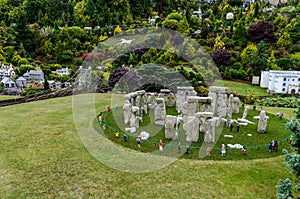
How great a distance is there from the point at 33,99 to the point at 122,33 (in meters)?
34.9

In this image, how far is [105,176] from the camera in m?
14.3

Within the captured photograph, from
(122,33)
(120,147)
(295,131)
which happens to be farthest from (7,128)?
(122,33)

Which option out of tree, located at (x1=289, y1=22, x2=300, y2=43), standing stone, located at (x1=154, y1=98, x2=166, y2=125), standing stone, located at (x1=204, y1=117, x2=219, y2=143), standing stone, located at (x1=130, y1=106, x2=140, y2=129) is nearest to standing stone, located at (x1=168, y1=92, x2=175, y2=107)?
standing stone, located at (x1=154, y1=98, x2=166, y2=125)

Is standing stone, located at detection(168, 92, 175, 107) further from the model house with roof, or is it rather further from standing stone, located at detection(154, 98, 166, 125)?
the model house with roof

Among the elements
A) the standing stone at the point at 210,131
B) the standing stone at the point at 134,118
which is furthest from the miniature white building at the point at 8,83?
the standing stone at the point at 210,131

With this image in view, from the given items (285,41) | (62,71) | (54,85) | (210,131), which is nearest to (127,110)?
(210,131)

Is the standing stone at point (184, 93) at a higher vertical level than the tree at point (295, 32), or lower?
lower

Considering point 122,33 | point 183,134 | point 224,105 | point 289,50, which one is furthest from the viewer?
point 122,33

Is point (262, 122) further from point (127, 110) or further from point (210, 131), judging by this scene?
point (127, 110)

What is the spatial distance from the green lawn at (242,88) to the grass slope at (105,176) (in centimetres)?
2717

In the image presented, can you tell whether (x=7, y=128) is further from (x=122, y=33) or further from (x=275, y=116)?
(x=122, y=33)

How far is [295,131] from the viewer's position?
10180 mm

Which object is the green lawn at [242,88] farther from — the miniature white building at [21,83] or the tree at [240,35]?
the miniature white building at [21,83]

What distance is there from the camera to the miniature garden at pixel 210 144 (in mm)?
17156
